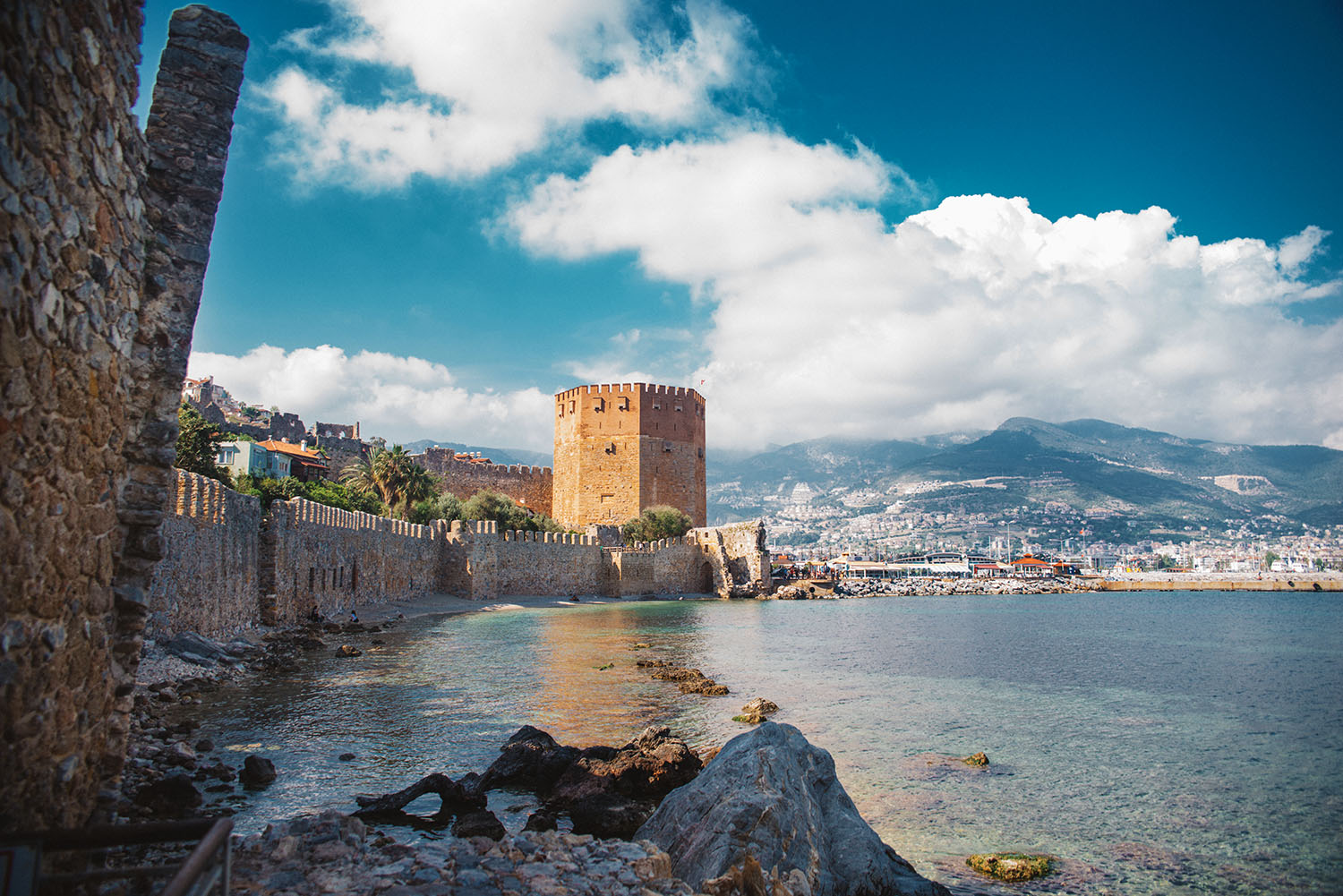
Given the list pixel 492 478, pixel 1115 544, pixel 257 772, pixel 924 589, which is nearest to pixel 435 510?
pixel 492 478

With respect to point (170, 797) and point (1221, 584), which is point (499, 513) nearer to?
point (170, 797)

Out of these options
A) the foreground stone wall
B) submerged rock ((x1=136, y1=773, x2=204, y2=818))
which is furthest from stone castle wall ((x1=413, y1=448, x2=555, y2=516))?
submerged rock ((x1=136, y1=773, x2=204, y2=818))

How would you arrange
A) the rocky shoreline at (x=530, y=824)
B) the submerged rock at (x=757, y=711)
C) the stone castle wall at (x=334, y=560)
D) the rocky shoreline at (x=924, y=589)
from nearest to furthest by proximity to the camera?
the rocky shoreline at (x=530, y=824)
the submerged rock at (x=757, y=711)
the stone castle wall at (x=334, y=560)
the rocky shoreline at (x=924, y=589)

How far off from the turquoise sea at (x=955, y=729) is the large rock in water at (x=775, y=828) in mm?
1034

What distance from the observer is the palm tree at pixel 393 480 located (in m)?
36.4

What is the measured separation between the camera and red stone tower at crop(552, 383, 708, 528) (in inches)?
1930

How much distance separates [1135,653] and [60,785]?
2560 cm

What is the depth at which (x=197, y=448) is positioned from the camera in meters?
24.7

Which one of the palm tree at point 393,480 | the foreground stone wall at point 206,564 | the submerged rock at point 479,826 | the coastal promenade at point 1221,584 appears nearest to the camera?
the submerged rock at point 479,826

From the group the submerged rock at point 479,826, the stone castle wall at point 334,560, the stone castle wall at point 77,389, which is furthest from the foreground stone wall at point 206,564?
the stone castle wall at point 77,389

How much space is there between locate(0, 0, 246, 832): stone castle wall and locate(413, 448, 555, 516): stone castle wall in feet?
147

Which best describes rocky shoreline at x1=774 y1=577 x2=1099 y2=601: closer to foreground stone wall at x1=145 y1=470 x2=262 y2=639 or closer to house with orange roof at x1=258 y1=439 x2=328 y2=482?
house with orange roof at x1=258 y1=439 x2=328 y2=482

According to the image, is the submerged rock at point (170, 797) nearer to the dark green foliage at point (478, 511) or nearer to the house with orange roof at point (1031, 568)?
the dark green foliage at point (478, 511)

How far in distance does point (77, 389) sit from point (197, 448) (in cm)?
2559
